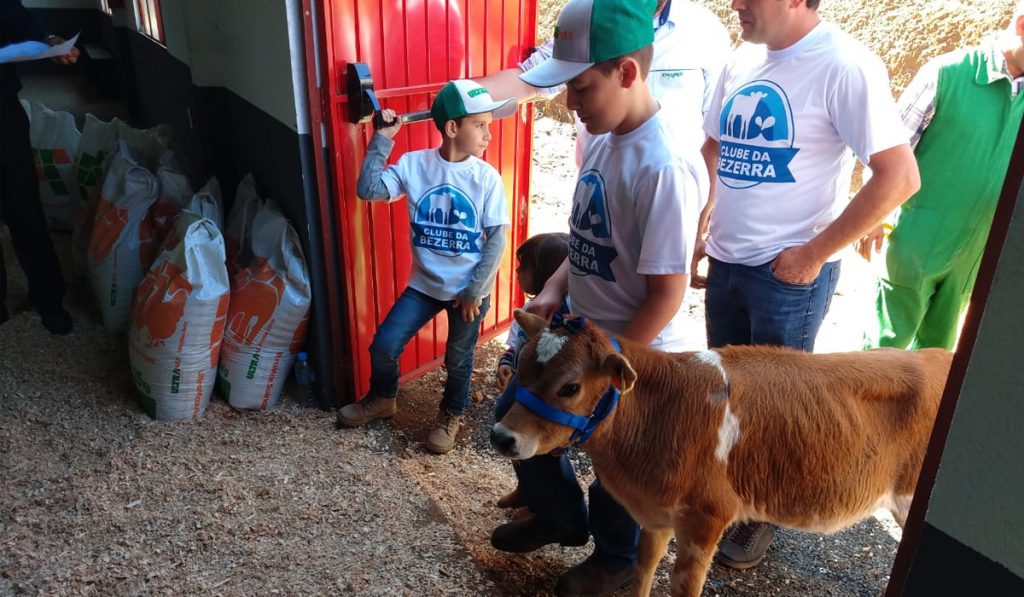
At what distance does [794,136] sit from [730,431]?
1.08 meters

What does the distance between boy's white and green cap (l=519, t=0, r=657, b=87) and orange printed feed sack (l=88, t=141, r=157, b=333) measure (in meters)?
3.15

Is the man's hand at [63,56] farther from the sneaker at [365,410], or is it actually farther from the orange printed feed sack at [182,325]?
the sneaker at [365,410]

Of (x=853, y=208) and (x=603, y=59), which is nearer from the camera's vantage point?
(x=603, y=59)

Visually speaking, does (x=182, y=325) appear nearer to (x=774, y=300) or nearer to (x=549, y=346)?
(x=549, y=346)

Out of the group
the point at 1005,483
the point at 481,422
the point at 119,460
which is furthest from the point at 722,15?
the point at 1005,483

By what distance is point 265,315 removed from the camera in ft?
11.9

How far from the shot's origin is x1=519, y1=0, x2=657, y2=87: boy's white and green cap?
1.98m

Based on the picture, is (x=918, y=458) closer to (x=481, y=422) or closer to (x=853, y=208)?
(x=853, y=208)

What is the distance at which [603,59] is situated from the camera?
2002mm

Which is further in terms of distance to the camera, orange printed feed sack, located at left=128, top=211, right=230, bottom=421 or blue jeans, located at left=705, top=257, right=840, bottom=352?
orange printed feed sack, located at left=128, top=211, right=230, bottom=421

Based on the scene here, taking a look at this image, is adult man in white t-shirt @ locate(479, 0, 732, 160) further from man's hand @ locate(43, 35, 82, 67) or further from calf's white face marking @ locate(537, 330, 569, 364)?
man's hand @ locate(43, 35, 82, 67)

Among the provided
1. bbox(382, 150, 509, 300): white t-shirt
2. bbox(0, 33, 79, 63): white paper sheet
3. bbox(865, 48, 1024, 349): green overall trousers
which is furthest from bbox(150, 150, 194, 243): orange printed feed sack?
bbox(865, 48, 1024, 349): green overall trousers

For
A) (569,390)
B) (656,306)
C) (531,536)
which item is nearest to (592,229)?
(656,306)

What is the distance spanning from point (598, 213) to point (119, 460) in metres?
2.56
